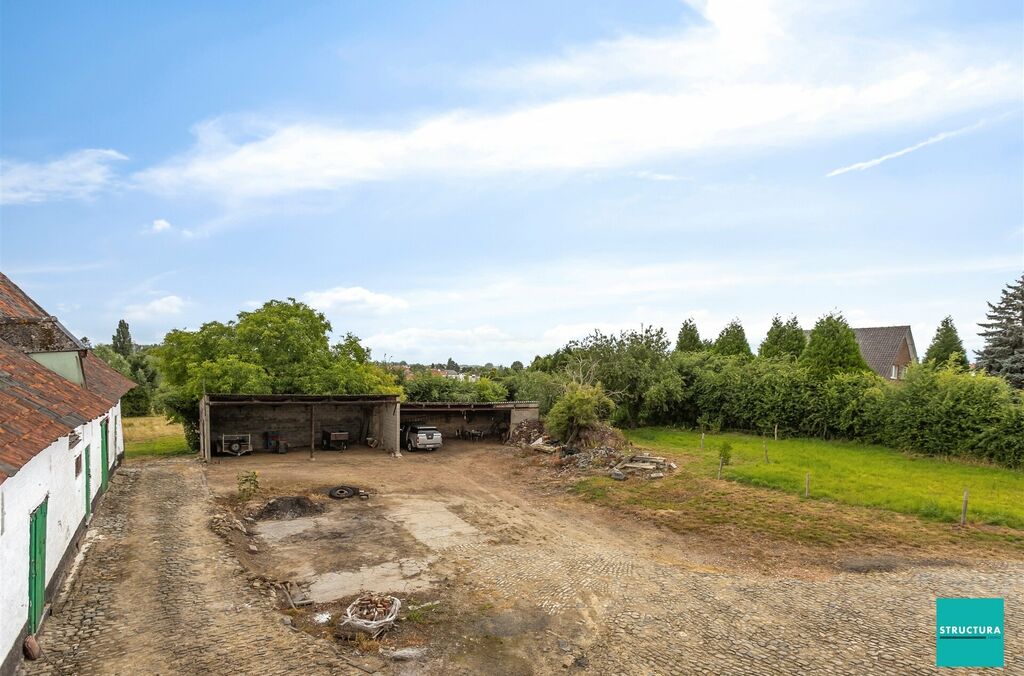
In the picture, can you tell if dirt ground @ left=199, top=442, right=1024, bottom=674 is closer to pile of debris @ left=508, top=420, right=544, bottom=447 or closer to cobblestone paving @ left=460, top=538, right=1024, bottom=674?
cobblestone paving @ left=460, top=538, right=1024, bottom=674

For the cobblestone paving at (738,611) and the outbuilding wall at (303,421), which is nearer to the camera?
the cobblestone paving at (738,611)

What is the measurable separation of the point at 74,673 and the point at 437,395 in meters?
28.0

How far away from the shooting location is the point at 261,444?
25.8m

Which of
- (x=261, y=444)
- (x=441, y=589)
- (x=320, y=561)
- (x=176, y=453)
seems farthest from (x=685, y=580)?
(x=176, y=453)

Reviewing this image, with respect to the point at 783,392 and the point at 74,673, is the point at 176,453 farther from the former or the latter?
the point at 783,392

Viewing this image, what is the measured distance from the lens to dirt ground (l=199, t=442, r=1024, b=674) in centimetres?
782

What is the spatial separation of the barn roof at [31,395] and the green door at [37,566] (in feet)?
4.44

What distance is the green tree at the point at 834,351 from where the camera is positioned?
2931 cm

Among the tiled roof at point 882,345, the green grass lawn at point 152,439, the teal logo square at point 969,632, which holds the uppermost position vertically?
the tiled roof at point 882,345

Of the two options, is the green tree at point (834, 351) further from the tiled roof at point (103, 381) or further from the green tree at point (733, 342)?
the tiled roof at point (103, 381)

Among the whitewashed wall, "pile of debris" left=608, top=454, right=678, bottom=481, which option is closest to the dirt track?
the whitewashed wall

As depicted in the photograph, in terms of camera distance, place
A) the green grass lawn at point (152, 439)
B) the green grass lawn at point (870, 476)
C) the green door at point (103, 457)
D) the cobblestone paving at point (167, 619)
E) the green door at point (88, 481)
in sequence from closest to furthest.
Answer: the cobblestone paving at point (167, 619) < the green door at point (88, 481) < the green door at point (103, 457) < the green grass lawn at point (870, 476) < the green grass lawn at point (152, 439)

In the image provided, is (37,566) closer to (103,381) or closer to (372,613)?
(372,613)

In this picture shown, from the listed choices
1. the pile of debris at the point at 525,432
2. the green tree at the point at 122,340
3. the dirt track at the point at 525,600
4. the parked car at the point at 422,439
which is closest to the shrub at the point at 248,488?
the dirt track at the point at 525,600
